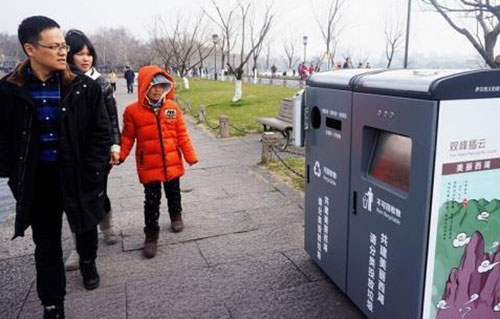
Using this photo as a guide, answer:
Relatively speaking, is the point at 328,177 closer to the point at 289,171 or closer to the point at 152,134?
the point at 152,134

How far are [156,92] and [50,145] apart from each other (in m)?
1.24

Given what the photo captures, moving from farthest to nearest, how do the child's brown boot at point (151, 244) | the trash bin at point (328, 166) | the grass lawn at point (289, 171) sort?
the grass lawn at point (289, 171) → the child's brown boot at point (151, 244) → the trash bin at point (328, 166)

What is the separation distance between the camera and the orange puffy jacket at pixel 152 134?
3.61 metres

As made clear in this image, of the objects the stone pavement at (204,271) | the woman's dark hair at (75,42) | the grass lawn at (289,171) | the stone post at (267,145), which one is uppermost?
the woman's dark hair at (75,42)

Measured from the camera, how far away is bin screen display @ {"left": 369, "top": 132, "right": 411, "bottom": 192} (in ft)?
7.39

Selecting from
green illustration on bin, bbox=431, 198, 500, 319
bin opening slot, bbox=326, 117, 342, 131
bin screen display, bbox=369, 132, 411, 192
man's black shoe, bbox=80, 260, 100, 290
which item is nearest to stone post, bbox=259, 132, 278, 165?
bin opening slot, bbox=326, 117, 342, 131

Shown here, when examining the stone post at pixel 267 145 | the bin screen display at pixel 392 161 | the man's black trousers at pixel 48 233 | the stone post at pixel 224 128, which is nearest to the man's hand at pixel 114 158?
the man's black trousers at pixel 48 233

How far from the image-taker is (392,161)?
7.72 ft

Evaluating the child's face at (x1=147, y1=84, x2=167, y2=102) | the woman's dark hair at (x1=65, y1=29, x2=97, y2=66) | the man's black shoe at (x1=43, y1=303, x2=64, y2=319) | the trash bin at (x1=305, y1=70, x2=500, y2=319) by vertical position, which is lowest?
the man's black shoe at (x1=43, y1=303, x2=64, y2=319)

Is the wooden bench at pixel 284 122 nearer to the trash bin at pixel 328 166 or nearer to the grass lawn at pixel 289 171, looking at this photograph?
the grass lawn at pixel 289 171

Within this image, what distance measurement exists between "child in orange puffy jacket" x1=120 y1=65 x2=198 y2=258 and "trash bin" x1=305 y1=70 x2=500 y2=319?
1569 millimetres

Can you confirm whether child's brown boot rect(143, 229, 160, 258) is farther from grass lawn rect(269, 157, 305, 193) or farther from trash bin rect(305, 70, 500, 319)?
grass lawn rect(269, 157, 305, 193)

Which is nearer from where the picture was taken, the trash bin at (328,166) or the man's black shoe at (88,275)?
the trash bin at (328,166)

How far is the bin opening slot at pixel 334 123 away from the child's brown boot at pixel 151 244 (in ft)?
5.87
